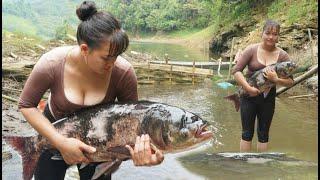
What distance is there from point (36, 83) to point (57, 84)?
139mm

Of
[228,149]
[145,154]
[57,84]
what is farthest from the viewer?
[228,149]

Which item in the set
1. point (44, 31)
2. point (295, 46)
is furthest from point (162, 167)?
point (44, 31)

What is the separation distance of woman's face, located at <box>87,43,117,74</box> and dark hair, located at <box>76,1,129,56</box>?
0.08 feet

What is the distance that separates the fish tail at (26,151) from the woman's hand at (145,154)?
0.69m

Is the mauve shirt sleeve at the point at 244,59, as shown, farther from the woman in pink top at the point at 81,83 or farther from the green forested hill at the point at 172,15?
the green forested hill at the point at 172,15

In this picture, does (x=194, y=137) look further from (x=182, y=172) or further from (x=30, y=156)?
(x=182, y=172)

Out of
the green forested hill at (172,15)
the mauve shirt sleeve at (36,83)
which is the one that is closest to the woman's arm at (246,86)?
the mauve shirt sleeve at (36,83)

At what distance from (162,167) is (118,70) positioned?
12.1ft

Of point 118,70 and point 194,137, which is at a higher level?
point 118,70

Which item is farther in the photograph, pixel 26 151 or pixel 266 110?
pixel 266 110

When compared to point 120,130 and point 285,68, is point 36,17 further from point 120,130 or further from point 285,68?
point 120,130

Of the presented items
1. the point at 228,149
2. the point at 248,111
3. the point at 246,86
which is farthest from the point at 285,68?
the point at 228,149

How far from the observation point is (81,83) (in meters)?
2.84

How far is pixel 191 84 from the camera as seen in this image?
18.6m
